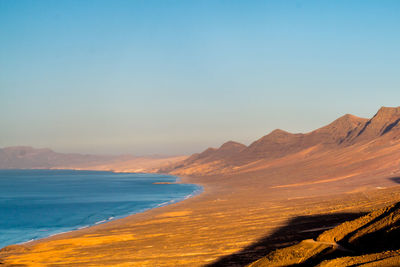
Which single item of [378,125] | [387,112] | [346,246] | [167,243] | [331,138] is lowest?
[167,243]

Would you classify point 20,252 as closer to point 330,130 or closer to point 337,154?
point 337,154

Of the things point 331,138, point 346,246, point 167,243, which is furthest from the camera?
point 331,138

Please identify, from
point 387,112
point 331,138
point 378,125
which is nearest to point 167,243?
point 378,125

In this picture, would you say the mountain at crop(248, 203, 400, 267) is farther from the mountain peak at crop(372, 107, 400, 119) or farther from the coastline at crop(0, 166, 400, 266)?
the mountain peak at crop(372, 107, 400, 119)

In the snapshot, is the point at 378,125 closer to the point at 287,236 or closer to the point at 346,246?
the point at 287,236

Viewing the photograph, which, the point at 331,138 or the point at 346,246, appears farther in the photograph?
the point at 331,138

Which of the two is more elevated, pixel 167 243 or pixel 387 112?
pixel 387 112

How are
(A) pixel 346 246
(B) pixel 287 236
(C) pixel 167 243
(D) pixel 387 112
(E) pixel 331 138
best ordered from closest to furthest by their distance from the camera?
(A) pixel 346 246 → (B) pixel 287 236 → (C) pixel 167 243 → (D) pixel 387 112 → (E) pixel 331 138
